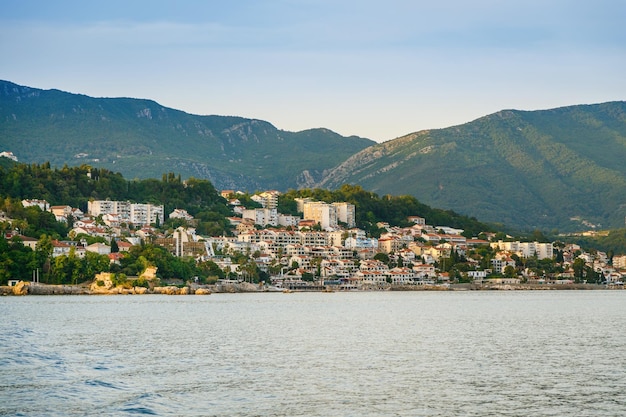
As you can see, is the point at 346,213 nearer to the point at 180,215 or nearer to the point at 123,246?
the point at 180,215

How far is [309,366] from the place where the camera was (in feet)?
89.8

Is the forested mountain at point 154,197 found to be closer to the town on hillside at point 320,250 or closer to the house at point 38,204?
the house at point 38,204

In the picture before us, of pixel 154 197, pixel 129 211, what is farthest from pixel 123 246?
pixel 154 197

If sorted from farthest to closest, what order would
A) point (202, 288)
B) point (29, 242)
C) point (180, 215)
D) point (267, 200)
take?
point (267, 200) < point (180, 215) < point (202, 288) < point (29, 242)

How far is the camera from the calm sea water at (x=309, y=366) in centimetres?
2097

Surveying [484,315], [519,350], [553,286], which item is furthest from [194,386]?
[553,286]

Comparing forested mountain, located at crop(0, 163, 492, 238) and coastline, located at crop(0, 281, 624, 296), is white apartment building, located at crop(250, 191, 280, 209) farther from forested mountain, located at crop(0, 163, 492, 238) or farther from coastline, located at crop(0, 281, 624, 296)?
coastline, located at crop(0, 281, 624, 296)

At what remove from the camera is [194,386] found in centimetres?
2341

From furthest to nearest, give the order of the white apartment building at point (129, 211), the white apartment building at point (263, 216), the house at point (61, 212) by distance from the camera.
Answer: the white apartment building at point (263, 216)
the white apartment building at point (129, 211)
the house at point (61, 212)

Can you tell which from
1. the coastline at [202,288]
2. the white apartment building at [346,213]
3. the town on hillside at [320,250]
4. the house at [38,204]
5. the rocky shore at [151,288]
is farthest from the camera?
the white apartment building at [346,213]

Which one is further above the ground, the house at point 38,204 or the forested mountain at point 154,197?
the forested mountain at point 154,197

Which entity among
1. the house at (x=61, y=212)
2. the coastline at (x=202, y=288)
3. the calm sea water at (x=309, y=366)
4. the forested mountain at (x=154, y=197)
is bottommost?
the calm sea water at (x=309, y=366)

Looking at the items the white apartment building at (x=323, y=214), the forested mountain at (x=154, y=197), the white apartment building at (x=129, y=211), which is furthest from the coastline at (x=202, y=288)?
the white apartment building at (x=323, y=214)

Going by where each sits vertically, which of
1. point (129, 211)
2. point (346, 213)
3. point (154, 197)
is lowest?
point (129, 211)
